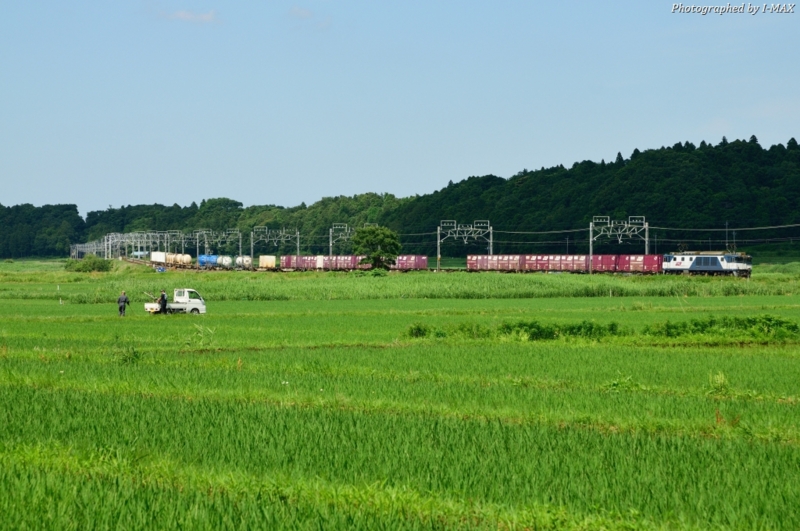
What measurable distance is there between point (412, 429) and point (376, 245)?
104748mm

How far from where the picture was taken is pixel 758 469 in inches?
452

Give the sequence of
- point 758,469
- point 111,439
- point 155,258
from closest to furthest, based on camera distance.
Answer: point 758,469 < point 111,439 < point 155,258

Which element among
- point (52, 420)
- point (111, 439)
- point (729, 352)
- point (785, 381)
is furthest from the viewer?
point (729, 352)

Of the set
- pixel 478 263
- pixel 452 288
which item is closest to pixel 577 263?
pixel 478 263

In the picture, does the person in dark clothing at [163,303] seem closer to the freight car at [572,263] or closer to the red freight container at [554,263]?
the freight car at [572,263]

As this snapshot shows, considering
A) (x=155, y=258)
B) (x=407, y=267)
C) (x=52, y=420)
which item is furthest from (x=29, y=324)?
(x=155, y=258)

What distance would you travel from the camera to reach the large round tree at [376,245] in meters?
118

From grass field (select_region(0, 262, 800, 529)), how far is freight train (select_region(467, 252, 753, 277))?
6306 cm

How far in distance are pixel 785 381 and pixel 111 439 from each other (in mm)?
15453

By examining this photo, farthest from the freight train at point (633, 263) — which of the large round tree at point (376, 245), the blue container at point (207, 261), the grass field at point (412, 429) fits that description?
the grass field at point (412, 429)

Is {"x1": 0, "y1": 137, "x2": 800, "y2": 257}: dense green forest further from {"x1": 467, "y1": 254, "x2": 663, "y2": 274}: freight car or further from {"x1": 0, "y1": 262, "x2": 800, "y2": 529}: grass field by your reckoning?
{"x1": 0, "y1": 262, "x2": 800, "y2": 529}: grass field

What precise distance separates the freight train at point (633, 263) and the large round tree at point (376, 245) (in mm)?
10356

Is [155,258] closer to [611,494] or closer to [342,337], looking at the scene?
[342,337]

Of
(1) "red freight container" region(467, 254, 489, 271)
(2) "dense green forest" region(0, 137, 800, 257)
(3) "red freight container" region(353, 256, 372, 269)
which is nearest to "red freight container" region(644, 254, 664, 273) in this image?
(1) "red freight container" region(467, 254, 489, 271)
